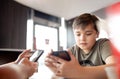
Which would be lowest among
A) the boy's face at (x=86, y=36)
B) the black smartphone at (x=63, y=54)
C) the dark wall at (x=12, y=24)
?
the black smartphone at (x=63, y=54)

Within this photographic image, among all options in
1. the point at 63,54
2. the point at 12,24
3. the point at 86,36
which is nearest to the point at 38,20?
the point at 12,24

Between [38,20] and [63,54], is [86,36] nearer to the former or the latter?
[63,54]

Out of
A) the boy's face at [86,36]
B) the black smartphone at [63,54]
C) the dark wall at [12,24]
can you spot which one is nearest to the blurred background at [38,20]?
the dark wall at [12,24]

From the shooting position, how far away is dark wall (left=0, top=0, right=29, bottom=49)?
8.63 ft

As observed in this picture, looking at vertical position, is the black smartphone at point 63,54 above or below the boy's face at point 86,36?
below

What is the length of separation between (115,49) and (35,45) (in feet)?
10.1

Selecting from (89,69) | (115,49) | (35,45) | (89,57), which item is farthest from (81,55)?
(35,45)

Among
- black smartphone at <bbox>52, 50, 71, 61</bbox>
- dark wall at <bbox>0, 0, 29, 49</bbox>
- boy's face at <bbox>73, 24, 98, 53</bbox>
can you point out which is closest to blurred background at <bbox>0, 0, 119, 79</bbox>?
dark wall at <bbox>0, 0, 29, 49</bbox>

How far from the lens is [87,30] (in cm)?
73

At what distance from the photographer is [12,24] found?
2.80 meters

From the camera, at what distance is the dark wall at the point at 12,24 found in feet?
8.63

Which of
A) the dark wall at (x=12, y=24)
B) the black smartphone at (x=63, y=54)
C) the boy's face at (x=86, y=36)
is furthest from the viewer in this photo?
the dark wall at (x=12, y=24)

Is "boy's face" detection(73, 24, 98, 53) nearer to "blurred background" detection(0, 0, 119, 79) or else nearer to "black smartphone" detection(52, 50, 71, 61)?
"black smartphone" detection(52, 50, 71, 61)

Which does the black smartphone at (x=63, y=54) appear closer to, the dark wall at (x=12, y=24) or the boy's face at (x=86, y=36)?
the boy's face at (x=86, y=36)
